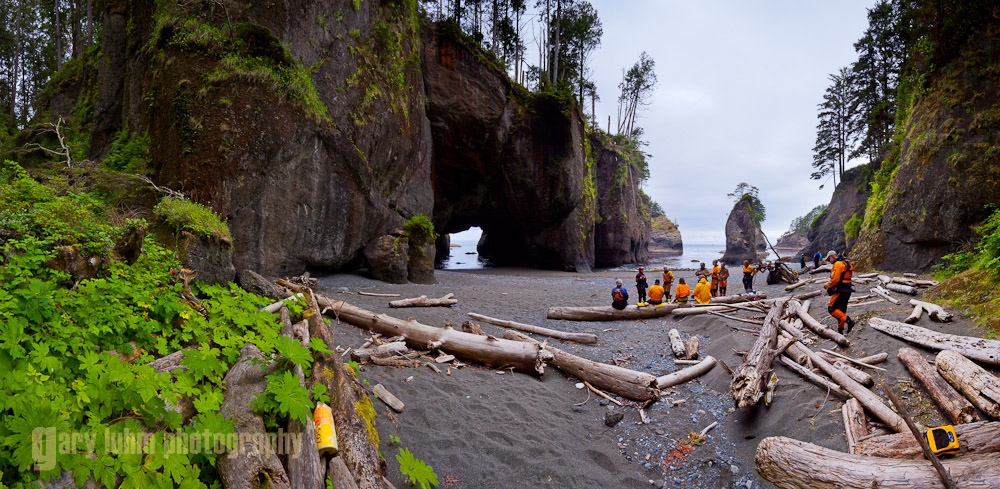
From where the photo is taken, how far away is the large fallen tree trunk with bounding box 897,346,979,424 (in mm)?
3689

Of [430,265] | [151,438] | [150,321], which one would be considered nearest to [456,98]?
[430,265]

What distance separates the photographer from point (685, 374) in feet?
20.6

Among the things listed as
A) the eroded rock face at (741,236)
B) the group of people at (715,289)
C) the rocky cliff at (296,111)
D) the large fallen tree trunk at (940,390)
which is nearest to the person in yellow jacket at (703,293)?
the group of people at (715,289)

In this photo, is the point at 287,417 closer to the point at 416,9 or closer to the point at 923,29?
the point at 416,9

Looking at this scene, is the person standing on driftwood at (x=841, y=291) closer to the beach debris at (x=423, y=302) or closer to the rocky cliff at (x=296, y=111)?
the beach debris at (x=423, y=302)

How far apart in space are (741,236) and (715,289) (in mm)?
39061

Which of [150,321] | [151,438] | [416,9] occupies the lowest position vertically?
[151,438]

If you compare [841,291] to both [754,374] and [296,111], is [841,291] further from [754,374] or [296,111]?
[296,111]

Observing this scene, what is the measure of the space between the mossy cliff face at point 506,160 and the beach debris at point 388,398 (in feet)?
55.3

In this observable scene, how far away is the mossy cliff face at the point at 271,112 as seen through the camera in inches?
381

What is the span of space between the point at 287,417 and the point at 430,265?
45.0ft

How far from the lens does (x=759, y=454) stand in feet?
12.3

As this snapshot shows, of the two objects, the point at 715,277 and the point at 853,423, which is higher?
the point at 715,277

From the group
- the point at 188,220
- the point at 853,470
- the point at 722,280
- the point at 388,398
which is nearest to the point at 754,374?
the point at 853,470
